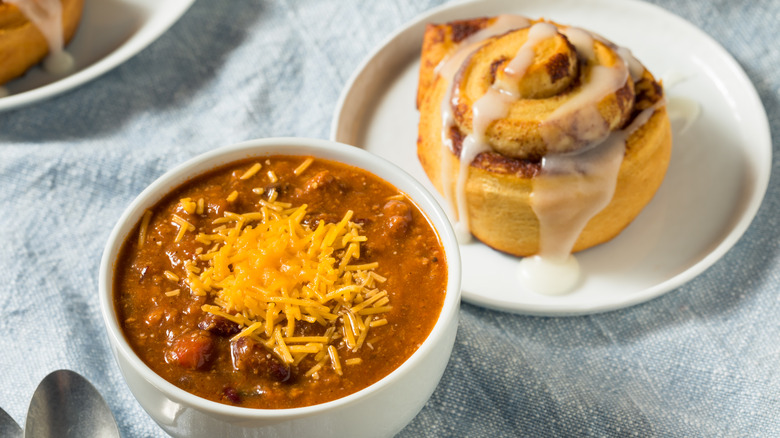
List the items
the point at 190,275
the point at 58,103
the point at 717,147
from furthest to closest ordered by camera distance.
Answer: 1. the point at 58,103
2. the point at 717,147
3. the point at 190,275

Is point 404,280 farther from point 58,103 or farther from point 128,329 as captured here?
point 58,103

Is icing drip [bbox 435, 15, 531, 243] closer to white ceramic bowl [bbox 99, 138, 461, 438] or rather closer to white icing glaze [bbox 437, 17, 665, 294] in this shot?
white icing glaze [bbox 437, 17, 665, 294]

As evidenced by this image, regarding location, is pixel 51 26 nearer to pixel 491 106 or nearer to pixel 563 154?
pixel 491 106

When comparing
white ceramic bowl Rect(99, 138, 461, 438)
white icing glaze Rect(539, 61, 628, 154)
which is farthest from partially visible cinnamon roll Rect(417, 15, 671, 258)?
white ceramic bowl Rect(99, 138, 461, 438)

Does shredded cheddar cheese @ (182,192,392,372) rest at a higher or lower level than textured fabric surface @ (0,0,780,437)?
higher

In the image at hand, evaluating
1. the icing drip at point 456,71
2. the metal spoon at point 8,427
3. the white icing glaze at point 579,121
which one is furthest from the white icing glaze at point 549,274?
the metal spoon at point 8,427

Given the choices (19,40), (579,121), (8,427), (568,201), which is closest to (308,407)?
(8,427)

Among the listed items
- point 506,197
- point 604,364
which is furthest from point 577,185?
point 604,364
